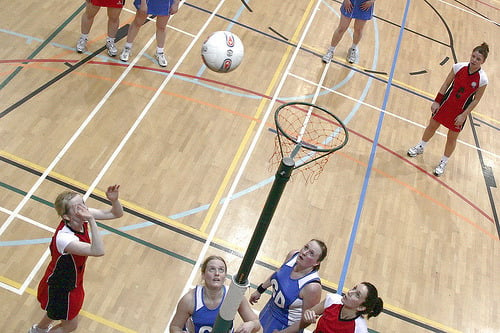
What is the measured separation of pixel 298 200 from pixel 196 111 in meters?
1.97

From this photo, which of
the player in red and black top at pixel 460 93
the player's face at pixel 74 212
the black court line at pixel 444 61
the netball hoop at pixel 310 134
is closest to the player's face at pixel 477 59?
the player in red and black top at pixel 460 93

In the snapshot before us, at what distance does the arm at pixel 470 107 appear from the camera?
7.33 metres

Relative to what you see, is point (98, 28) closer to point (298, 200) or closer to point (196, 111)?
point (196, 111)

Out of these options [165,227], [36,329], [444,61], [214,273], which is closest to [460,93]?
[444,61]

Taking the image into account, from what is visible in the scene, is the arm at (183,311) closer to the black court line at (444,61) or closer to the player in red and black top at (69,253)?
the player in red and black top at (69,253)

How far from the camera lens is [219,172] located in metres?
7.13

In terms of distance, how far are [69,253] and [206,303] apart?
1.12m

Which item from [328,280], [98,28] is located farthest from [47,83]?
[328,280]

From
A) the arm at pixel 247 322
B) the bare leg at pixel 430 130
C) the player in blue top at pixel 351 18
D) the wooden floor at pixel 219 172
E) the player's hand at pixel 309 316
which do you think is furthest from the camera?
the player in blue top at pixel 351 18

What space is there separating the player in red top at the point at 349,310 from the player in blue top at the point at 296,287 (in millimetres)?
160

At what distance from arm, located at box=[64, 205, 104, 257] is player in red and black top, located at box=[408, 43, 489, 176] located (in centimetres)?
532

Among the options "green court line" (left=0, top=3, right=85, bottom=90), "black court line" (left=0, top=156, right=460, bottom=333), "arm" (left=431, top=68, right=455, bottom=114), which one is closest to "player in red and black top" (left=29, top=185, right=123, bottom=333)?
"black court line" (left=0, top=156, right=460, bottom=333)

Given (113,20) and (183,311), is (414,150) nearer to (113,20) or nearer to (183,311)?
(113,20)

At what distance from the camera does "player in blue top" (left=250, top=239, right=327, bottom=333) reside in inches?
183
